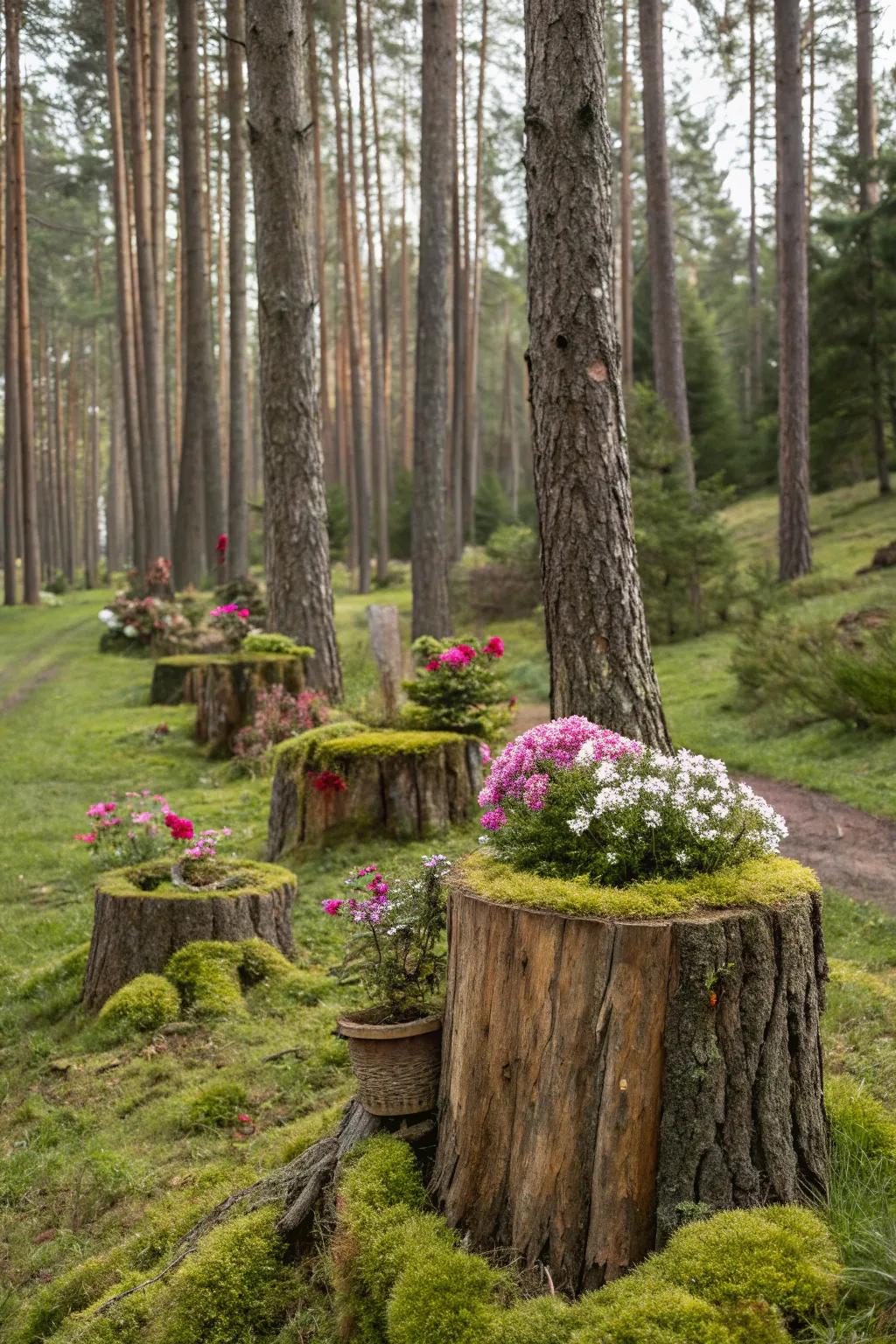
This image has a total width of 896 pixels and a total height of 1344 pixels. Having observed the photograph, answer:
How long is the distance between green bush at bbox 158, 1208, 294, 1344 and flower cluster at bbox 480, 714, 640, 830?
1.43 metres

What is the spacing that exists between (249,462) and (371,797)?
155ft

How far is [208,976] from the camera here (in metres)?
5.43

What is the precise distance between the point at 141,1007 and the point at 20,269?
2512cm

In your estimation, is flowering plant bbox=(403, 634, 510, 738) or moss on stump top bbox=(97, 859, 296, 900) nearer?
moss on stump top bbox=(97, 859, 296, 900)

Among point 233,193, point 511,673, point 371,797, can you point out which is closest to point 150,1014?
point 371,797

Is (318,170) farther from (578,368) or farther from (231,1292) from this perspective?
(231,1292)

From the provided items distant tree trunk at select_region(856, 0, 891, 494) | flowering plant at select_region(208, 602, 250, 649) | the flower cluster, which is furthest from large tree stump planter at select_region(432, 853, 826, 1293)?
distant tree trunk at select_region(856, 0, 891, 494)

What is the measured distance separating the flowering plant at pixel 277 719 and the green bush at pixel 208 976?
521 cm

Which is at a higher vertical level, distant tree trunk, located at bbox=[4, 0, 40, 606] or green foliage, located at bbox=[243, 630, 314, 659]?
distant tree trunk, located at bbox=[4, 0, 40, 606]

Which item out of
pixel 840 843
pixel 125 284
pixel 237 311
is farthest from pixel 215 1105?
pixel 125 284

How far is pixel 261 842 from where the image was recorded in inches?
330

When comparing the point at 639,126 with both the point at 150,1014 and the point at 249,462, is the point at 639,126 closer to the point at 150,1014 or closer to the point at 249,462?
the point at 249,462

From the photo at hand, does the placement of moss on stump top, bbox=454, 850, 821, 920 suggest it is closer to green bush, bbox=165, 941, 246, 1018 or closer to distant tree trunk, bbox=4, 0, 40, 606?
green bush, bbox=165, 941, 246, 1018

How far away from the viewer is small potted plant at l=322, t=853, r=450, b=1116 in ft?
10.8
